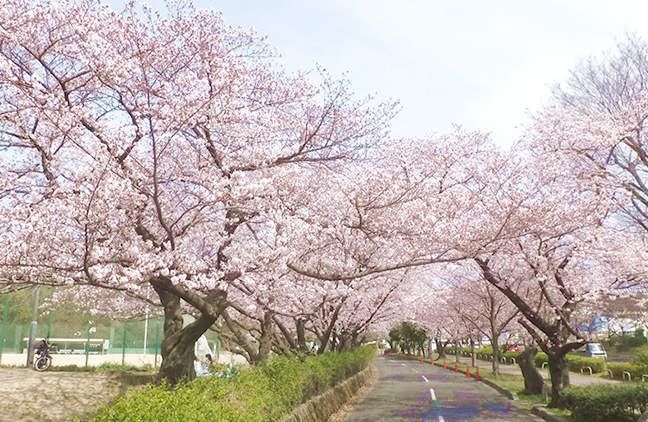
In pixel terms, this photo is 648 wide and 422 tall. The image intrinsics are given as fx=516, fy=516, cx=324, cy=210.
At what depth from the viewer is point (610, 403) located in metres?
11.5

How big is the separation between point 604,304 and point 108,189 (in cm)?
1870

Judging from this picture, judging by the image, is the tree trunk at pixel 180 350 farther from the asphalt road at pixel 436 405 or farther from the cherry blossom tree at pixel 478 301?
the cherry blossom tree at pixel 478 301

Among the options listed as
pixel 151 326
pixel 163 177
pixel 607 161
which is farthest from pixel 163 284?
pixel 151 326

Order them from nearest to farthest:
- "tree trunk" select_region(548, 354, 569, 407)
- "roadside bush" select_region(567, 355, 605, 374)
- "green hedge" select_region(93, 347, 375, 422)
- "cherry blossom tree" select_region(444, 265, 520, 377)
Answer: "green hedge" select_region(93, 347, 375, 422) < "tree trunk" select_region(548, 354, 569, 407) < "cherry blossom tree" select_region(444, 265, 520, 377) < "roadside bush" select_region(567, 355, 605, 374)

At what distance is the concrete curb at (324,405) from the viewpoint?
11348 millimetres

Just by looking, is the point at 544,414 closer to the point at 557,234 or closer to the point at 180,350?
the point at 557,234

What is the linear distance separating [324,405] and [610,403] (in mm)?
7115

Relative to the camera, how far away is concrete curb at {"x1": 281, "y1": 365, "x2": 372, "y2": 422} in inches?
447

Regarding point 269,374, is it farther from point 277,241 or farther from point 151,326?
point 151,326

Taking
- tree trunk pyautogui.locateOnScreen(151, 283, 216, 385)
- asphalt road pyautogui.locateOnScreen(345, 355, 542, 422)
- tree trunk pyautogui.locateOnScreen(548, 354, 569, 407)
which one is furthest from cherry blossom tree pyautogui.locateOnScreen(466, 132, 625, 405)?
tree trunk pyautogui.locateOnScreen(151, 283, 216, 385)

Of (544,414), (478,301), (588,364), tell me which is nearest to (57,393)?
(544,414)

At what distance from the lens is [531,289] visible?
2369 centimetres

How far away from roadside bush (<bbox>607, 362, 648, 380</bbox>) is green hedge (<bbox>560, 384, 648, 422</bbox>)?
17161mm

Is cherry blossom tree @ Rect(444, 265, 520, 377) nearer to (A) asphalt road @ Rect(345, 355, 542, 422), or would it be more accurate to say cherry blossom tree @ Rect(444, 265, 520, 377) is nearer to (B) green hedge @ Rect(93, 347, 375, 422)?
(A) asphalt road @ Rect(345, 355, 542, 422)
